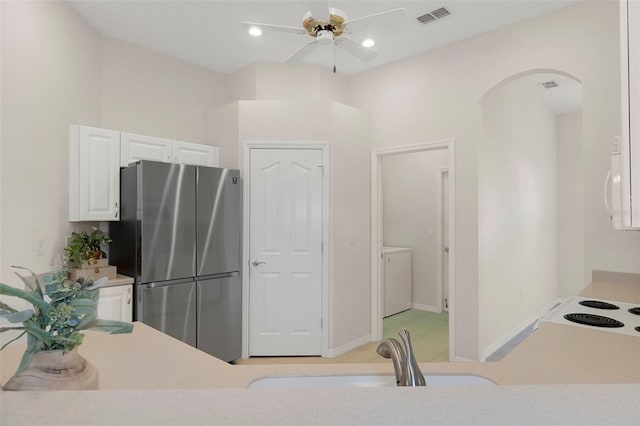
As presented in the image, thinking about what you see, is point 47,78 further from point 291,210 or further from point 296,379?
point 296,379

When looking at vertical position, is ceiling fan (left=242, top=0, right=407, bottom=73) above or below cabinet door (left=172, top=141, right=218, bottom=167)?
above

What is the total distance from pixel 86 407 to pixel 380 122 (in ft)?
12.5

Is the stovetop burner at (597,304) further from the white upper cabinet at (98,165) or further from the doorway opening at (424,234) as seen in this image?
the white upper cabinet at (98,165)

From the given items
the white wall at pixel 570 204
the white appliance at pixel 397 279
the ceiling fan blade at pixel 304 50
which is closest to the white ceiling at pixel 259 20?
the ceiling fan blade at pixel 304 50

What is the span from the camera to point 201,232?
325 centimetres

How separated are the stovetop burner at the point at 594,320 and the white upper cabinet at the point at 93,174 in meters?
3.26

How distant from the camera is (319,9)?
2.21 metres

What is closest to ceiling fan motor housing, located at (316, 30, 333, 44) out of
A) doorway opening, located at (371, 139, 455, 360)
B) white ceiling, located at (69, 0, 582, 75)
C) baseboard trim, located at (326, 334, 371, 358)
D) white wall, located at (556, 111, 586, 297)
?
white ceiling, located at (69, 0, 582, 75)

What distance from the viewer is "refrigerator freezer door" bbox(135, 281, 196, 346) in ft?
9.51

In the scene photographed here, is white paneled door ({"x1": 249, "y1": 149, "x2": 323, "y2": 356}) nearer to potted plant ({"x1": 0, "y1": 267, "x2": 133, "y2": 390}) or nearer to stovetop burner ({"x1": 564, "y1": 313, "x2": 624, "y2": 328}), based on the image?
stovetop burner ({"x1": 564, "y1": 313, "x2": 624, "y2": 328})

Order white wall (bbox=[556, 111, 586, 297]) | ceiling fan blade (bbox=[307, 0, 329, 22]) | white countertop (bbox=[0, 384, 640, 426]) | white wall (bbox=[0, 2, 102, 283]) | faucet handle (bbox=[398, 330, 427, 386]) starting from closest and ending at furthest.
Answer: white countertop (bbox=[0, 384, 640, 426]) → faucet handle (bbox=[398, 330, 427, 386]) → ceiling fan blade (bbox=[307, 0, 329, 22]) → white wall (bbox=[0, 2, 102, 283]) → white wall (bbox=[556, 111, 586, 297])

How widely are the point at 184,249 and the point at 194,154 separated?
1049 millimetres

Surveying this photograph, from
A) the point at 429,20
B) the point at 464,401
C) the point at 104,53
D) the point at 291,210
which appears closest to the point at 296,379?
the point at 464,401

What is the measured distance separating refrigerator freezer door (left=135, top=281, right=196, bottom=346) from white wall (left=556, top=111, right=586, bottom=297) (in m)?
5.47
